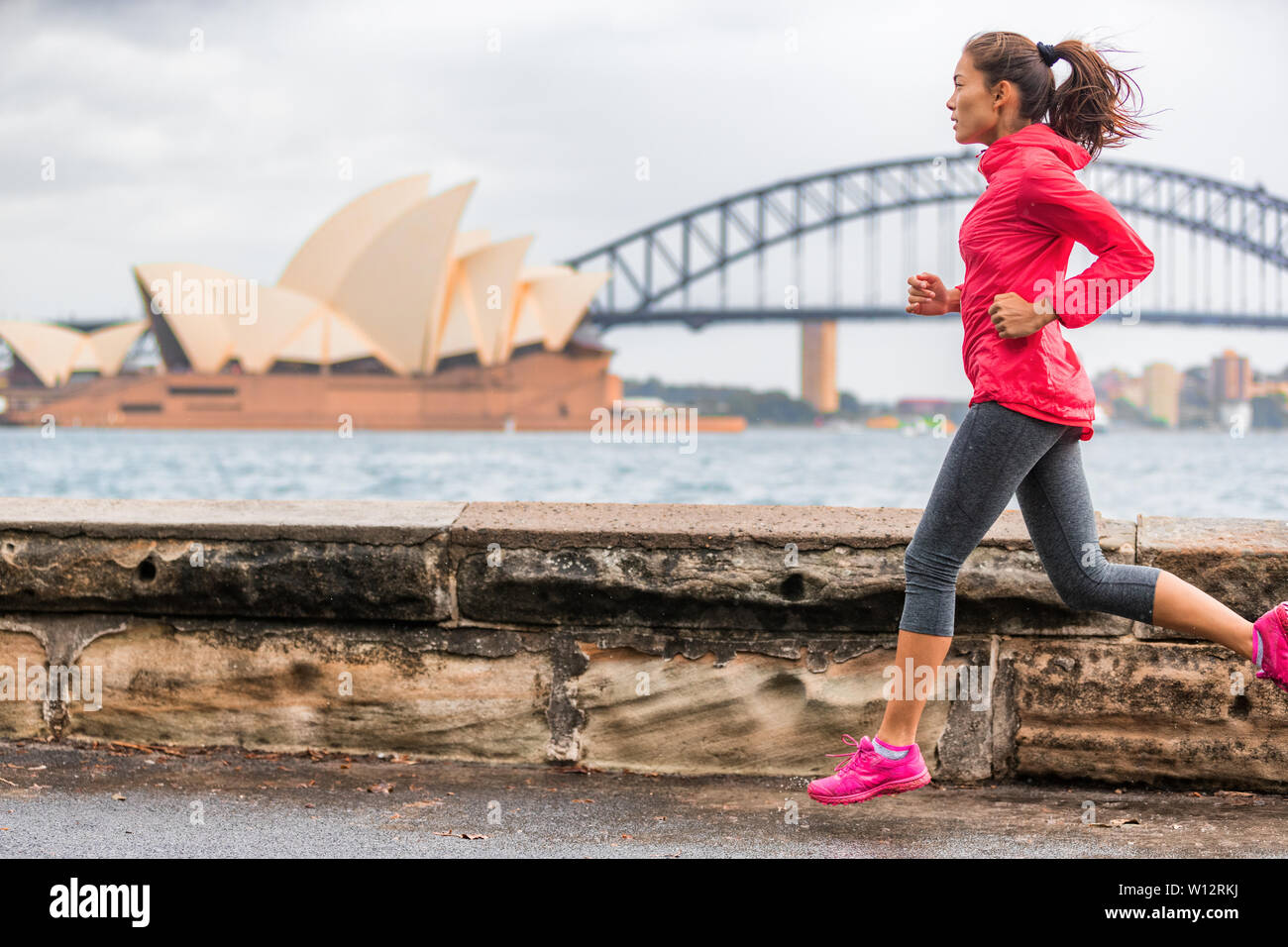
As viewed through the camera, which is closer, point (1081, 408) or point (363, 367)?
point (1081, 408)

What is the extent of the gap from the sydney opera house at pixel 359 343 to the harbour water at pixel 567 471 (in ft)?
5.34

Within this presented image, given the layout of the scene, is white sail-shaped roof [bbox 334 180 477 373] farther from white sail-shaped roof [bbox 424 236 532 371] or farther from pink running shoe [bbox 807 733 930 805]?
pink running shoe [bbox 807 733 930 805]

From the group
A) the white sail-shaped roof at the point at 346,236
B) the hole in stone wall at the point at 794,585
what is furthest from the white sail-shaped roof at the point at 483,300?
the hole in stone wall at the point at 794,585

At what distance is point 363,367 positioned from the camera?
1959 inches

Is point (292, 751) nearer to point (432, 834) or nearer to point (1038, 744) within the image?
point (432, 834)

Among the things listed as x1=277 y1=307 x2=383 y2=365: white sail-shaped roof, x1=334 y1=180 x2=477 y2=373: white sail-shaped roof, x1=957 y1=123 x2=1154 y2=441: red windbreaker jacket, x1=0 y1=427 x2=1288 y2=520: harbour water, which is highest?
x1=334 y1=180 x2=477 y2=373: white sail-shaped roof

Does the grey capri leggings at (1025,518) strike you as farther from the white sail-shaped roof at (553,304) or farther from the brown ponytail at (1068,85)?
the white sail-shaped roof at (553,304)

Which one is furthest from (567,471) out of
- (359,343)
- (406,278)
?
(359,343)

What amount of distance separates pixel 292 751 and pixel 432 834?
20.5 inches

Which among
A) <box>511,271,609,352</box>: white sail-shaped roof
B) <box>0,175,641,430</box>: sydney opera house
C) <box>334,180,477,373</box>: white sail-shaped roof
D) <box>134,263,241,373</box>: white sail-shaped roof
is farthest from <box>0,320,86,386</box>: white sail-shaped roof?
<box>511,271,609,352</box>: white sail-shaped roof

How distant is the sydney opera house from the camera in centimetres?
3862

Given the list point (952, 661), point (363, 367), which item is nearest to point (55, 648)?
point (952, 661)

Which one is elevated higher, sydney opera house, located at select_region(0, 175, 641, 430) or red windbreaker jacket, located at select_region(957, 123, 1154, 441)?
sydney opera house, located at select_region(0, 175, 641, 430)
